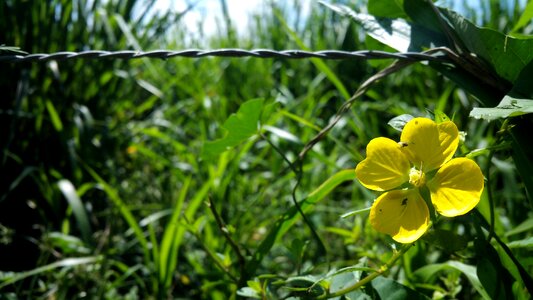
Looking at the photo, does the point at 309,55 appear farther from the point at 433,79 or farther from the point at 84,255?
the point at 433,79

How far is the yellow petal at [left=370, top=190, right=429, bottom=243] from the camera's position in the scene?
0.61 metres

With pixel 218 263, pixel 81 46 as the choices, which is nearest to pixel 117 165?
pixel 81 46

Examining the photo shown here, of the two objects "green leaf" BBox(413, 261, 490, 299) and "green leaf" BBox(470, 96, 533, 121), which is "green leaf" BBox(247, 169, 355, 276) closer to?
"green leaf" BBox(413, 261, 490, 299)

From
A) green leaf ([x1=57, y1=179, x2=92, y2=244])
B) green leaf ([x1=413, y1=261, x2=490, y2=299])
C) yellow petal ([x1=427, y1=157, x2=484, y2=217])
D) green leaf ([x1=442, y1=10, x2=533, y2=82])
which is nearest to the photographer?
yellow petal ([x1=427, y1=157, x2=484, y2=217])

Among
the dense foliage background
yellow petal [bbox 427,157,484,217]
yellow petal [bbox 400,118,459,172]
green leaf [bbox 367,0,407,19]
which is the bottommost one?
the dense foliage background

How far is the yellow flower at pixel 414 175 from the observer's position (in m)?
0.60

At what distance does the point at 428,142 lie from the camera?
624mm

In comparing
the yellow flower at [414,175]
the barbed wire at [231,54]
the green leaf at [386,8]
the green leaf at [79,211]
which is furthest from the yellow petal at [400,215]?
the green leaf at [79,211]

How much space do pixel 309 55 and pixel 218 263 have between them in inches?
15.3

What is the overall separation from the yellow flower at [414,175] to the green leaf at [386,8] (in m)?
0.36

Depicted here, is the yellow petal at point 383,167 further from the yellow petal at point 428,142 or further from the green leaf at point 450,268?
the green leaf at point 450,268

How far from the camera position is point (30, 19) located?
1.88m

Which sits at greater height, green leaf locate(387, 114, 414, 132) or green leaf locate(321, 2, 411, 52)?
green leaf locate(321, 2, 411, 52)

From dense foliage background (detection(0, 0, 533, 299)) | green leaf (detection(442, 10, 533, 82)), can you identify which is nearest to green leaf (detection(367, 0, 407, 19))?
dense foliage background (detection(0, 0, 533, 299))
